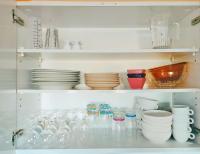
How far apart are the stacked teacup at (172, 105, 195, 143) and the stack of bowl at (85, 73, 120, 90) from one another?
315 millimetres

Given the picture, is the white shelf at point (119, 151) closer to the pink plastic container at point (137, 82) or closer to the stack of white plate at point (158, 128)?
the stack of white plate at point (158, 128)

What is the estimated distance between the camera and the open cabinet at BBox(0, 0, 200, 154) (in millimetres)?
880

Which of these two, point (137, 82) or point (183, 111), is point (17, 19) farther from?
point (183, 111)

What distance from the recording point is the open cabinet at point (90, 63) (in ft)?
2.89

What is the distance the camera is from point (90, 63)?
48.2 inches

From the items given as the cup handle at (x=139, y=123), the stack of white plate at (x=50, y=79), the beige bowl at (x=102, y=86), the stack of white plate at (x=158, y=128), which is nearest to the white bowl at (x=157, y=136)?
the stack of white plate at (x=158, y=128)

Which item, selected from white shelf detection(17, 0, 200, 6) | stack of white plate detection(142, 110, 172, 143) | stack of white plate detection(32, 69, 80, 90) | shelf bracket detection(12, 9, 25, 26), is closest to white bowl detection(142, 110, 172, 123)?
stack of white plate detection(142, 110, 172, 143)

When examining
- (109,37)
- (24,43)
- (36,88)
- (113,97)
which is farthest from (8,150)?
(109,37)

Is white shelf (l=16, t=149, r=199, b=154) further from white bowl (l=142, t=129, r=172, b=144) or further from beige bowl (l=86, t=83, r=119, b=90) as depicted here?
beige bowl (l=86, t=83, r=119, b=90)

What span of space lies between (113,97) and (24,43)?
589mm

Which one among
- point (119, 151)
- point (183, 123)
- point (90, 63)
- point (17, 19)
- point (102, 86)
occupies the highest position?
point (17, 19)

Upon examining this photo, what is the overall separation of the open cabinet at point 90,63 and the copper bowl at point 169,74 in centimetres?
4

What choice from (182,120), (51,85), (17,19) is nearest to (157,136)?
(182,120)

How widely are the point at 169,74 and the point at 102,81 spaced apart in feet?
1.08
